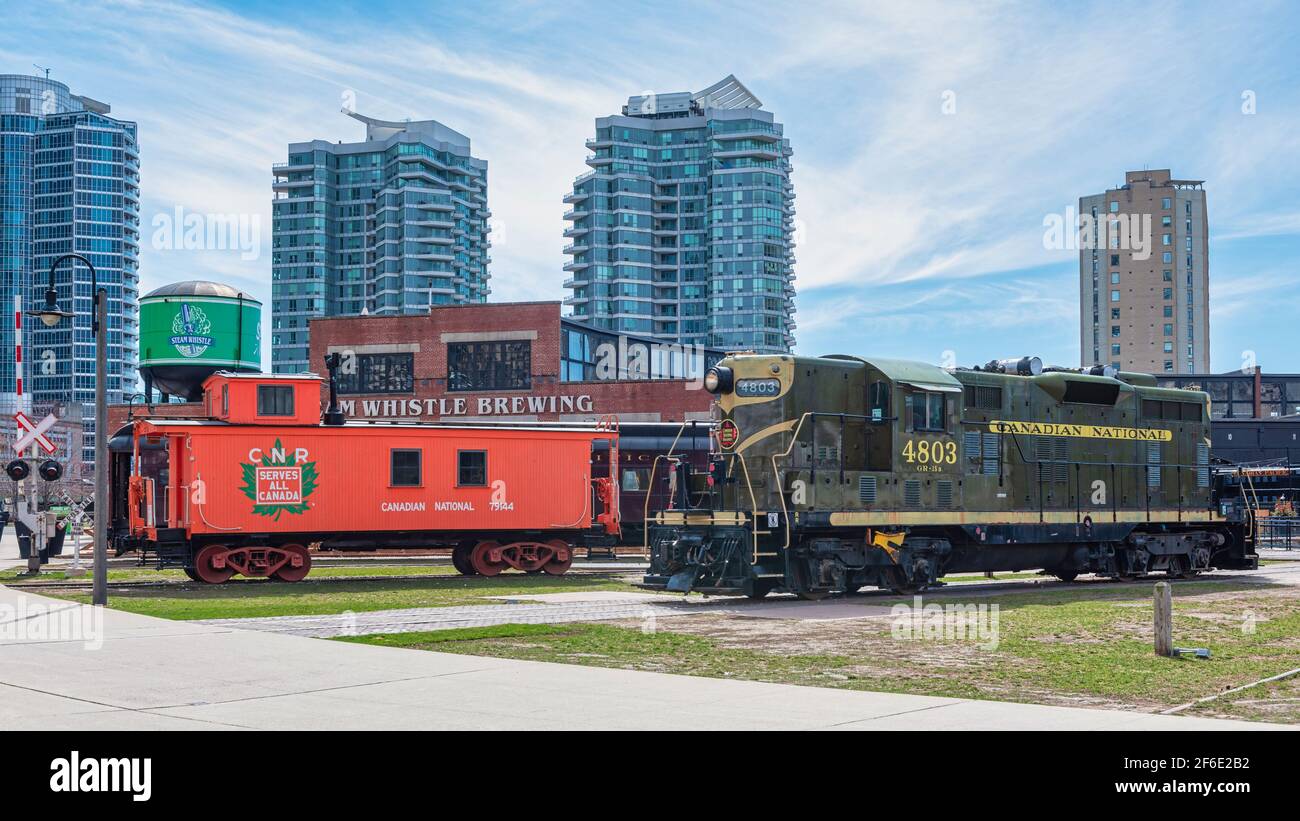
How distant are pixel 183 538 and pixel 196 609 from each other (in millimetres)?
7601

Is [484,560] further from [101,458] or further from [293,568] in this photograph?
[101,458]

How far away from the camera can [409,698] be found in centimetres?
1096

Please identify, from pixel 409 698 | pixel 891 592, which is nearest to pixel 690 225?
pixel 891 592

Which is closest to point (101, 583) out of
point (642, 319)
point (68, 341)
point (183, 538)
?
point (183, 538)

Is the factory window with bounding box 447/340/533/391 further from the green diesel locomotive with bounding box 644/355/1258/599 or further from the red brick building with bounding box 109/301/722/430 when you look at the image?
the green diesel locomotive with bounding box 644/355/1258/599

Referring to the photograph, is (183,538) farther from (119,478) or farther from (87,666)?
(87,666)

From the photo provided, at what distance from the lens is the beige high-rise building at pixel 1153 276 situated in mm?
154375

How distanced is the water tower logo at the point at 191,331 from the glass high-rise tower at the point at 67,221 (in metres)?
152

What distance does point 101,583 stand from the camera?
21.6 metres

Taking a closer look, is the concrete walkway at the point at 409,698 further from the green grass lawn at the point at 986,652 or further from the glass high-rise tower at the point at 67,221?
the glass high-rise tower at the point at 67,221

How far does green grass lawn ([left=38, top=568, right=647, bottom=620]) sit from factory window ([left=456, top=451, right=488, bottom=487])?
7.73 ft

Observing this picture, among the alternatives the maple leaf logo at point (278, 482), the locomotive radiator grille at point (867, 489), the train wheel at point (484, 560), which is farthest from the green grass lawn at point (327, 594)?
the locomotive radiator grille at point (867, 489)

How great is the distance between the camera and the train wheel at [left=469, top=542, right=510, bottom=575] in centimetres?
3108

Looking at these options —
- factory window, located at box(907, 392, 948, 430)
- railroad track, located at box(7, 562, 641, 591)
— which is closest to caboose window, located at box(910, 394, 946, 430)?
factory window, located at box(907, 392, 948, 430)
